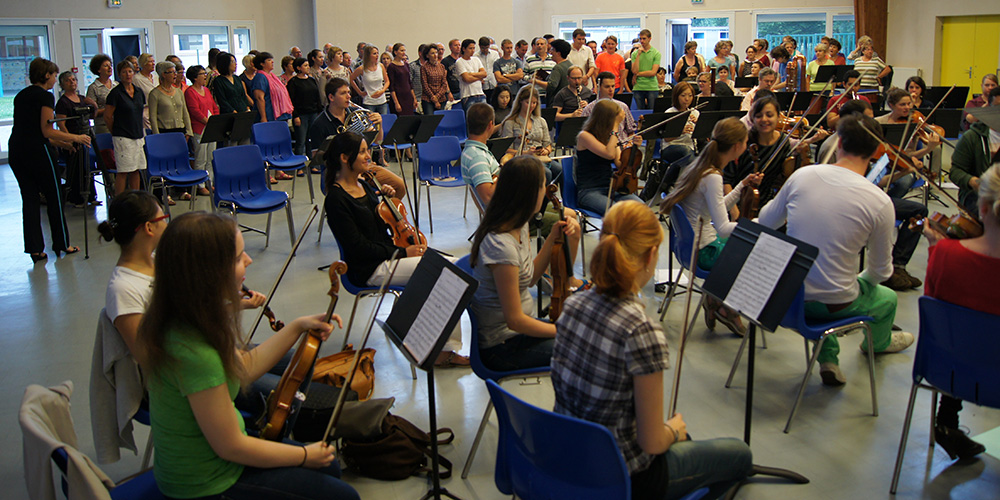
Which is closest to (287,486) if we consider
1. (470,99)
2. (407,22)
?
(470,99)

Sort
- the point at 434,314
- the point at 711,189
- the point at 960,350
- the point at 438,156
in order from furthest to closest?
the point at 438,156, the point at 711,189, the point at 960,350, the point at 434,314

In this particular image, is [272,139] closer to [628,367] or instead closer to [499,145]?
[499,145]

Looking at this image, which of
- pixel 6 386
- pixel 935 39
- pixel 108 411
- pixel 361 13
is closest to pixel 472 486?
pixel 108 411

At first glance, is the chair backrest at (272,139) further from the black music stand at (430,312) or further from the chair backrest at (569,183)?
the black music stand at (430,312)

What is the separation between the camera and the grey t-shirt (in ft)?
8.80

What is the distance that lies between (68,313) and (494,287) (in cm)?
310

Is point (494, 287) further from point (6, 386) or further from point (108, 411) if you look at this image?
point (6, 386)

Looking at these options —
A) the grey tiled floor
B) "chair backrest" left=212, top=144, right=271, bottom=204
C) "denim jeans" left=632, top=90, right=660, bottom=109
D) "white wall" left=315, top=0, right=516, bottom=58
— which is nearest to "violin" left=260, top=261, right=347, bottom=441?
the grey tiled floor

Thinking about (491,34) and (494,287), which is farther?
(491,34)

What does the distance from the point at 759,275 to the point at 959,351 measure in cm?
65

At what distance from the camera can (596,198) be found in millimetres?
4895

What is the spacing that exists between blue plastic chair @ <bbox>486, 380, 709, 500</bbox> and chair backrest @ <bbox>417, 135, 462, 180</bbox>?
14.6 feet

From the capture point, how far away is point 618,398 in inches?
73.9

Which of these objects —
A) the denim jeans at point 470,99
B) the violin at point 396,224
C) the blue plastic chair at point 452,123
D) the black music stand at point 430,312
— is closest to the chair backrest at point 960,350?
the black music stand at point 430,312
